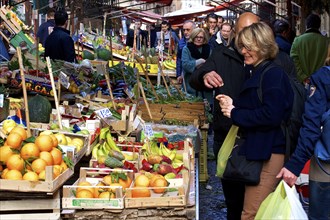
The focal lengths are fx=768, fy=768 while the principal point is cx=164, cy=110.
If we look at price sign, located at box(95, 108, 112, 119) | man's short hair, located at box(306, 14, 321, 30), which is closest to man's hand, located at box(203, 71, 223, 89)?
price sign, located at box(95, 108, 112, 119)

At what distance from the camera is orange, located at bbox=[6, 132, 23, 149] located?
5496 millimetres

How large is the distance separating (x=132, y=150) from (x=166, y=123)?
1.85 metres

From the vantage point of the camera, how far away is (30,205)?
5.00 metres

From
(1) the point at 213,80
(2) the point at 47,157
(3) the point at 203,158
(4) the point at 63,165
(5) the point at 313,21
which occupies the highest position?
(1) the point at 213,80

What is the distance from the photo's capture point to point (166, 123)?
28.5ft

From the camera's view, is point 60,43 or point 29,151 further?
point 60,43

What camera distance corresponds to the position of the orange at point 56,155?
17.9 ft

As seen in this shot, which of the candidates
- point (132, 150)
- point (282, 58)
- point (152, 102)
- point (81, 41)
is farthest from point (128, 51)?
point (282, 58)

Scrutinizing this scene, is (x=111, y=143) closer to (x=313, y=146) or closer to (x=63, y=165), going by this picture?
(x=63, y=165)

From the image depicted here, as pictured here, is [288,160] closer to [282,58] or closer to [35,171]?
[282,58]

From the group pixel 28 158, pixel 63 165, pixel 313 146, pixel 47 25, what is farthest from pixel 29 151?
pixel 47 25

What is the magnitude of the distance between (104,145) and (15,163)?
175 cm

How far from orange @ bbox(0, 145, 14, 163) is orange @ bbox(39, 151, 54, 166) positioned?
217 millimetres

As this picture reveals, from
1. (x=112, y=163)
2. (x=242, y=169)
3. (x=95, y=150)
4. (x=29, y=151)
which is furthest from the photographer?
(x=95, y=150)
